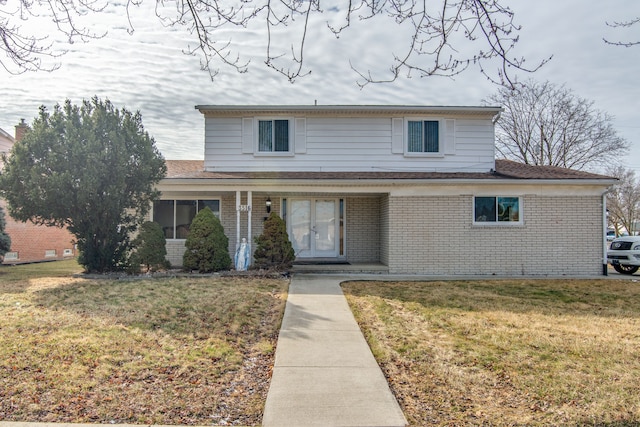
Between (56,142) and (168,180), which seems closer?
(56,142)

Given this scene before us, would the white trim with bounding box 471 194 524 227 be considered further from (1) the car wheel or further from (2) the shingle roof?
(1) the car wheel

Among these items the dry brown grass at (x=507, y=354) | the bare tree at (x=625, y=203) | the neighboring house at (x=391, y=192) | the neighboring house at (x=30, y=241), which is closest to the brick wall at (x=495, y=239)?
the neighboring house at (x=391, y=192)

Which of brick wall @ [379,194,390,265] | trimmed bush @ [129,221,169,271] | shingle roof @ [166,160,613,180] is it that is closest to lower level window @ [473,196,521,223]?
shingle roof @ [166,160,613,180]

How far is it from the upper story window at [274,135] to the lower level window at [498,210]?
242 inches

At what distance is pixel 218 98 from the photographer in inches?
486

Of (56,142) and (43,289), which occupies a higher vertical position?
(56,142)

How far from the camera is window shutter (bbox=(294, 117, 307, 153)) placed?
13930 millimetres

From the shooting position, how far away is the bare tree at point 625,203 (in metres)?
32.5

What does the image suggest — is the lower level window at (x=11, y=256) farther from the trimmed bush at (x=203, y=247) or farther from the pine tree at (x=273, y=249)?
the pine tree at (x=273, y=249)

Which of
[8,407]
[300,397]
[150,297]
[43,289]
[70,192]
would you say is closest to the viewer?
[8,407]

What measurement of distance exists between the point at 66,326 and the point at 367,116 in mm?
10528

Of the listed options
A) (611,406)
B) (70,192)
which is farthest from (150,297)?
(611,406)

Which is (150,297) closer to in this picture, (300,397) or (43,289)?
(43,289)

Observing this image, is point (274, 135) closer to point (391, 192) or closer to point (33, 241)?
point (391, 192)
